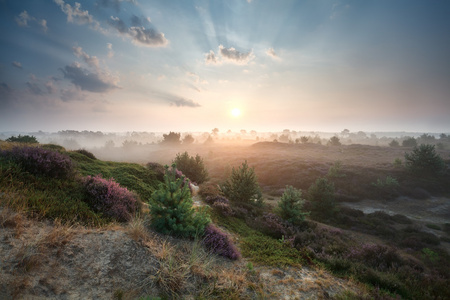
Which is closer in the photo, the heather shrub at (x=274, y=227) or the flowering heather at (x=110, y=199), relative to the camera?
the flowering heather at (x=110, y=199)

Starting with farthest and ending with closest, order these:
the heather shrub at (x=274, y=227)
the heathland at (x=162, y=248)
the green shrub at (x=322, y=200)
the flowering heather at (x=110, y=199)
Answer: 1. the green shrub at (x=322, y=200)
2. the heather shrub at (x=274, y=227)
3. the flowering heather at (x=110, y=199)
4. the heathland at (x=162, y=248)

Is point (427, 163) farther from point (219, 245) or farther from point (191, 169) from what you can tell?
point (219, 245)

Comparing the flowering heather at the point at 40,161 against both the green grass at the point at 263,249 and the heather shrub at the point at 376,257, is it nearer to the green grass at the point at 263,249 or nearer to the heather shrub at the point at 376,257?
the green grass at the point at 263,249

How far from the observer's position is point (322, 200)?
16.2 m

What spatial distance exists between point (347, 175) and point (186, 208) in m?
30.4

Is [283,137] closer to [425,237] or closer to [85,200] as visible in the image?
[425,237]

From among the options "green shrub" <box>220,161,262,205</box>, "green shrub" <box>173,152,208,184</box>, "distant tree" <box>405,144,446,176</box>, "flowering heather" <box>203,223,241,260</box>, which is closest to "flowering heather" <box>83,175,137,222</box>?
"flowering heather" <box>203,223,241,260</box>

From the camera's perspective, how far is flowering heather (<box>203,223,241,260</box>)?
5844 mm

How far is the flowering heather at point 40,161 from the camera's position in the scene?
6.38 m

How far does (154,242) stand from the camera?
5008 millimetres

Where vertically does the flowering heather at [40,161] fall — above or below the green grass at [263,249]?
above

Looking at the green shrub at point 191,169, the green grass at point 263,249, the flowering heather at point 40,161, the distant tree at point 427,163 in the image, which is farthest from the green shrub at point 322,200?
the distant tree at point 427,163

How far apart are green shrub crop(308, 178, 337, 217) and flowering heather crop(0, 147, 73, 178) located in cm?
1785

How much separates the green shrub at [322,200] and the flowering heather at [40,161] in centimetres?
1785
